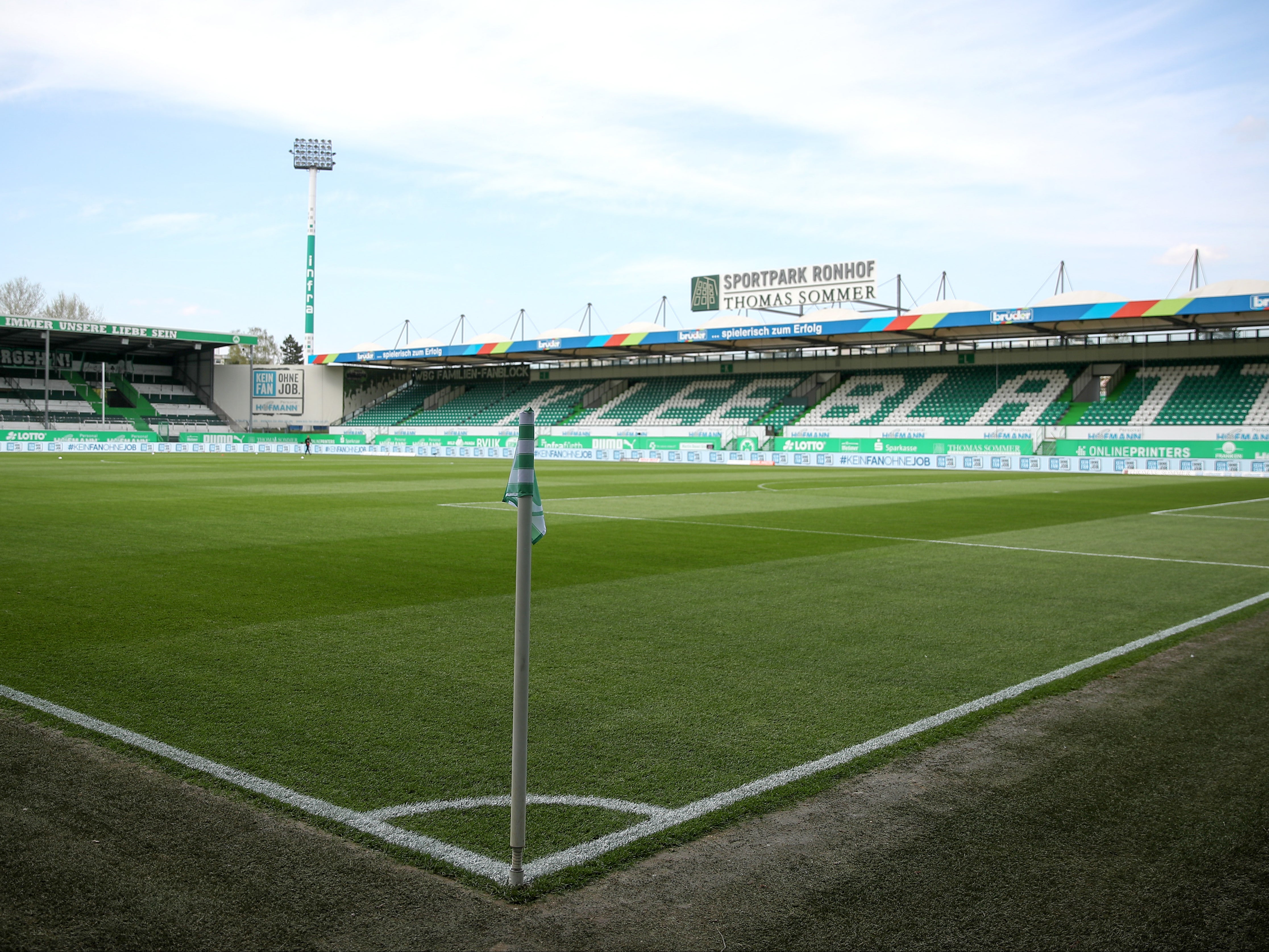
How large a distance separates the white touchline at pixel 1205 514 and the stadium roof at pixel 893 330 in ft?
64.6

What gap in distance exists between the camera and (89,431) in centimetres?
5097

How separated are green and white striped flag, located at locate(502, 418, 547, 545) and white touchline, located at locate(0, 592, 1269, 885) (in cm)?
114

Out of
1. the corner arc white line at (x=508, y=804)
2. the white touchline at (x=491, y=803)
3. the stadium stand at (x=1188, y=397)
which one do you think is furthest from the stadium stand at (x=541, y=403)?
the corner arc white line at (x=508, y=804)

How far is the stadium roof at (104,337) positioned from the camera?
180 ft

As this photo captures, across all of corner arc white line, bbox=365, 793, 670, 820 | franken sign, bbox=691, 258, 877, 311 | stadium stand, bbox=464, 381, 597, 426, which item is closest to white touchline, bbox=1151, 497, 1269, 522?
corner arc white line, bbox=365, 793, 670, 820

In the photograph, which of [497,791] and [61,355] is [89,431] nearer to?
[61,355]

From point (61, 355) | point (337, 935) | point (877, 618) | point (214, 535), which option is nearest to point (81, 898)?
point (337, 935)

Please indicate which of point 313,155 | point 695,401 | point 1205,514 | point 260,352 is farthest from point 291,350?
point 1205,514

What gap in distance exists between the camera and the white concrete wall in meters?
66.8

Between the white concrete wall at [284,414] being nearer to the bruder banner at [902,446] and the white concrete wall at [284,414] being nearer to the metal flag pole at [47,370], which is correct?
the metal flag pole at [47,370]

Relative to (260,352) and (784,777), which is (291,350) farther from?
(784,777)

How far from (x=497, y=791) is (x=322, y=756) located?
0.95 m

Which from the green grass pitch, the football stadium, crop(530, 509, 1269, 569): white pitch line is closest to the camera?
the football stadium

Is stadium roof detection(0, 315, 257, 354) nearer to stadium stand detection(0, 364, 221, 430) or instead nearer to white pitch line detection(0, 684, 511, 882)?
stadium stand detection(0, 364, 221, 430)
